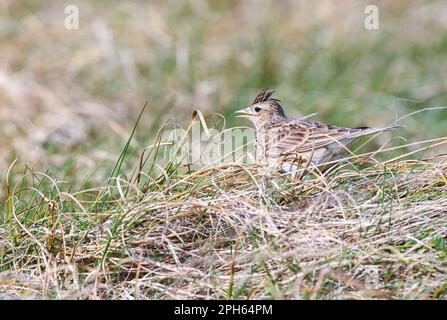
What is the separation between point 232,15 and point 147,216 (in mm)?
8286

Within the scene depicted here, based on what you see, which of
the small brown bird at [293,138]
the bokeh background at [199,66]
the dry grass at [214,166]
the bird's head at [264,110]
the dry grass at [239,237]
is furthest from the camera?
the bokeh background at [199,66]

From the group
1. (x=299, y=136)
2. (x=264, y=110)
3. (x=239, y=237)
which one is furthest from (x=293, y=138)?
(x=239, y=237)

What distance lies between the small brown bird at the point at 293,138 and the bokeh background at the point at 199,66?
223 centimetres

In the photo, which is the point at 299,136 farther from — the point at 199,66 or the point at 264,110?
the point at 199,66

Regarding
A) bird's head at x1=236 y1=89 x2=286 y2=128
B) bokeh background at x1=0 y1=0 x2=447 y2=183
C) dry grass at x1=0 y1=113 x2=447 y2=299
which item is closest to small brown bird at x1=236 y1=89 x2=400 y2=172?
bird's head at x1=236 y1=89 x2=286 y2=128

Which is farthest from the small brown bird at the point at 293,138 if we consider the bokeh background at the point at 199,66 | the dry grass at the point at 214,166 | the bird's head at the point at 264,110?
the bokeh background at the point at 199,66

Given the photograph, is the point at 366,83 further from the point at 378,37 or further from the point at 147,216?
the point at 147,216

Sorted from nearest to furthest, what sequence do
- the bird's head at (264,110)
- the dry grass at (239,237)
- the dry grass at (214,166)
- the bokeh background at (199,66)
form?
the dry grass at (239,237) < the dry grass at (214,166) < the bird's head at (264,110) < the bokeh background at (199,66)

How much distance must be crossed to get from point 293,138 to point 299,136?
46mm

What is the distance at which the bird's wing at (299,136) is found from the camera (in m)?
6.07

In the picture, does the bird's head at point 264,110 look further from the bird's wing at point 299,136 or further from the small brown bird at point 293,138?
the bird's wing at point 299,136

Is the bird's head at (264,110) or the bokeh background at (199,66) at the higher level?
the bokeh background at (199,66)

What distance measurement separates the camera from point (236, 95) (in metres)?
10.3
